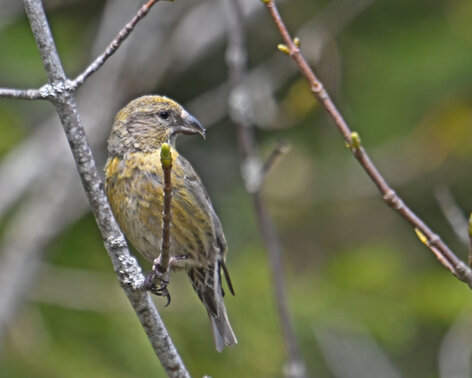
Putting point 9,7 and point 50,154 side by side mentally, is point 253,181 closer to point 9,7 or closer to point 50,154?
point 50,154

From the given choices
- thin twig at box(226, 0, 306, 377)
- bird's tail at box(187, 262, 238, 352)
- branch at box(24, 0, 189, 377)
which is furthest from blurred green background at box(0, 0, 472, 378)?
branch at box(24, 0, 189, 377)

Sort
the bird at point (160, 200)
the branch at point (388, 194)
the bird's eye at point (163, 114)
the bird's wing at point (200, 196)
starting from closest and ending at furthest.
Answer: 1. the branch at point (388, 194)
2. the bird at point (160, 200)
3. the bird's wing at point (200, 196)
4. the bird's eye at point (163, 114)

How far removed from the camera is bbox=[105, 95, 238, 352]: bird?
4.43 meters

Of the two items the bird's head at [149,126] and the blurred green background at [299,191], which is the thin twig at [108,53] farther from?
the blurred green background at [299,191]

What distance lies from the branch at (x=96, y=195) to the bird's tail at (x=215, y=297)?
1032 millimetres

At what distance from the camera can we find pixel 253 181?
17.8ft

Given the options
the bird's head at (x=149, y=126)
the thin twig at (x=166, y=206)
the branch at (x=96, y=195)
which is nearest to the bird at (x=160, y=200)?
the bird's head at (x=149, y=126)

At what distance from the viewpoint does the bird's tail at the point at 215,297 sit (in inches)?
187

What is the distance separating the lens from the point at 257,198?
534 centimetres

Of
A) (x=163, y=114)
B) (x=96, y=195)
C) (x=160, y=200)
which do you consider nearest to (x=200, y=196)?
(x=160, y=200)

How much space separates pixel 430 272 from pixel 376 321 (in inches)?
36.7

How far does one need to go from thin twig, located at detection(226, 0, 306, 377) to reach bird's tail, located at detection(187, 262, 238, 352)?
32 cm

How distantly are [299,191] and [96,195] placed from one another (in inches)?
198

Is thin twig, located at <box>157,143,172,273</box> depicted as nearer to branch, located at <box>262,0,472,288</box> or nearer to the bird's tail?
branch, located at <box>262,0,472,288</box>
